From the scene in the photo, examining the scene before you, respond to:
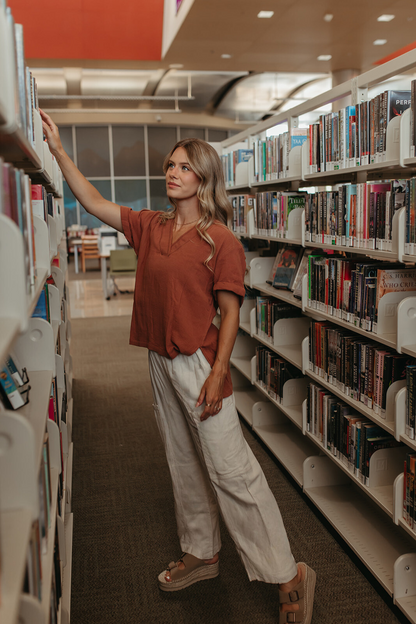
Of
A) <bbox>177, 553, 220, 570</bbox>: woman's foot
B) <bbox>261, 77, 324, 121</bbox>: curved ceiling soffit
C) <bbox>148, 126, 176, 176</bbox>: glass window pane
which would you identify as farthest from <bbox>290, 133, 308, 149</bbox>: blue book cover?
<bbox>148, 126, 176, 176</bbox>: glass window pane

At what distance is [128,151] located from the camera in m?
15.0

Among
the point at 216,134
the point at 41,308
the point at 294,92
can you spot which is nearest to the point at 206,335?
the point at 41,308

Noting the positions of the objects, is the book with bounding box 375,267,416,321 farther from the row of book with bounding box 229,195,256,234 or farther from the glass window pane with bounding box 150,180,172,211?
the glass window pane with bounding box 150,180,172,211

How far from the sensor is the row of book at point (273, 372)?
10.6 ft

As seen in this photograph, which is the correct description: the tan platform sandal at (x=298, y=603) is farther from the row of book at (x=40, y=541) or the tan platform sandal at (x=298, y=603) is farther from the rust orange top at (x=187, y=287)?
the row of book at (x=40, y=541)

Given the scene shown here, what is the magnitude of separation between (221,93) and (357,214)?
1156cm

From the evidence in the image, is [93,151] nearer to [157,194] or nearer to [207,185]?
[157,194]

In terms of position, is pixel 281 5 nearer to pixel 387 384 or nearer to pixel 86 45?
pixel 86 45

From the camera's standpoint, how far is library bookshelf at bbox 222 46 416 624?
6.41 ft

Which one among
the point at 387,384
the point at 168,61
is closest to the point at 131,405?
the point at 387,384

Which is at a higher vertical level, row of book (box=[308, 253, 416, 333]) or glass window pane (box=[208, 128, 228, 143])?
glass window pane (box=[208, 128, 228, 143])

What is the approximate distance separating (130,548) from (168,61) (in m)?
7.00

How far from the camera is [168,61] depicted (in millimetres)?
7773

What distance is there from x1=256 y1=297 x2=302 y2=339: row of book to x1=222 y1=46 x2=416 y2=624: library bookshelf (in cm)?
4
